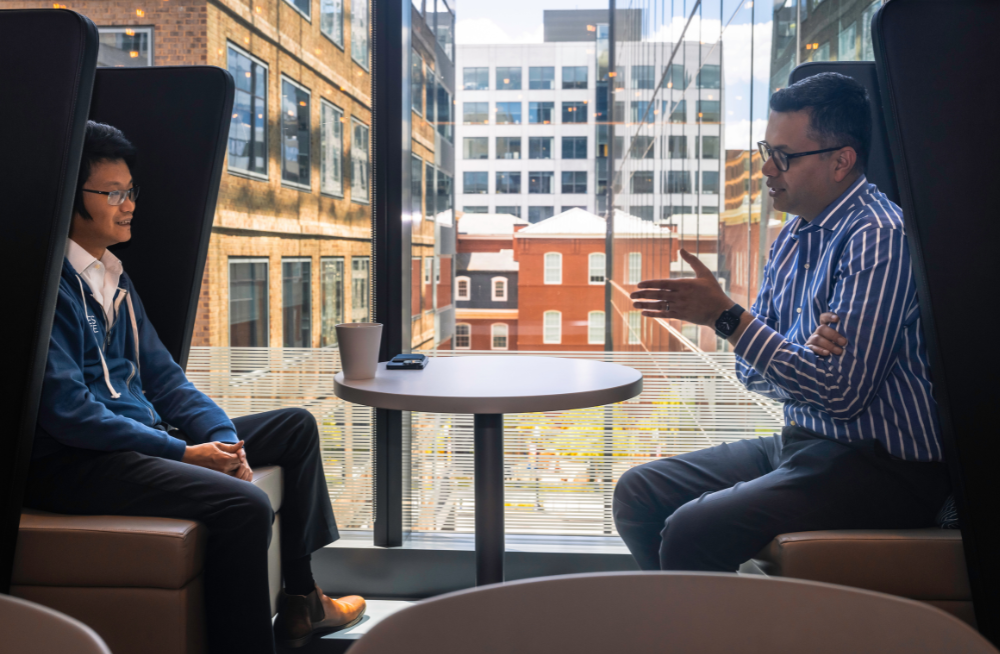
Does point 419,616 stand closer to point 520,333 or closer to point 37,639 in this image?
point 37,639

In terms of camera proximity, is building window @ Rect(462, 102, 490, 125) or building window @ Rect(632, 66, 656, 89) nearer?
building window @ Rect(462, 102, 490, 125)

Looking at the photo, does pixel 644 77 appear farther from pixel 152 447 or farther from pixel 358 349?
pixel 152 447

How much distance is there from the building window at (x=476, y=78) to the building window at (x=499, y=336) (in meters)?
0.87

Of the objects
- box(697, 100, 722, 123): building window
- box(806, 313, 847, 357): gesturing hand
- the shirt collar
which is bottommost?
box(806, 313, 847, 357): gesturing hand

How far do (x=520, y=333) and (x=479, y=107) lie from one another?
84 centimetres

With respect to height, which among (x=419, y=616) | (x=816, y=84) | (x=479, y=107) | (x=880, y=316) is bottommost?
(x=419, y=616)

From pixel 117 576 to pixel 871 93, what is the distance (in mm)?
2077

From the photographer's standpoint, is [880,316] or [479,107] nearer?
[880,316]

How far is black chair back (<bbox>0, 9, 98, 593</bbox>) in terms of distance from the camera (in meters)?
1.36

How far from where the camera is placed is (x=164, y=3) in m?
2.37

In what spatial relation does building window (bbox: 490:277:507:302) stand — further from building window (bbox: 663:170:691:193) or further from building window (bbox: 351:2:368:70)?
building window (bbox: 351:2:368:70)

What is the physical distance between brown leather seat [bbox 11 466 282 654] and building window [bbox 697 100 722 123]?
6.12ft

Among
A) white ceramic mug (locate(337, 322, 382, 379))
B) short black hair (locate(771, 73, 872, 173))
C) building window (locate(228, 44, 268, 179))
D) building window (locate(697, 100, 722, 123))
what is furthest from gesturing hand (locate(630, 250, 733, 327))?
building window (locate(228, 44, 268, 179))

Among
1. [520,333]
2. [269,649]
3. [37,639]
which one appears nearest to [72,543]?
[269,649]
